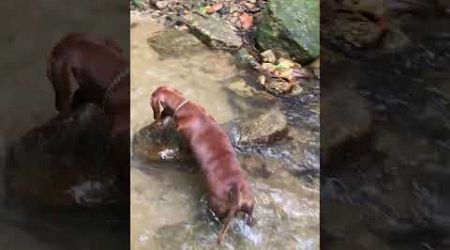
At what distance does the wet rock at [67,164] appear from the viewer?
121 centimetres

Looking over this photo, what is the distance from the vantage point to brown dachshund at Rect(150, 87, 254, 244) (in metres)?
1.17

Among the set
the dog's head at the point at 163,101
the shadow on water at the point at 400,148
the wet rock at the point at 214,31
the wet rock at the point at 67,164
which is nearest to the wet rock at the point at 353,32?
the shadow on water at the point at 400,148

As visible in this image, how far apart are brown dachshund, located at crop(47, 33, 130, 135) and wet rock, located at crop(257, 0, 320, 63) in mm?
205

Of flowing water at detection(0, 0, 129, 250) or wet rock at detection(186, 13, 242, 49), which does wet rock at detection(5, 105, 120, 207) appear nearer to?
flowing water at detection(0, 0, 129, 250)

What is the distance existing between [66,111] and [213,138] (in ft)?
0.73

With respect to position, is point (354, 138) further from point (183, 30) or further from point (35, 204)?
point (35, 204)

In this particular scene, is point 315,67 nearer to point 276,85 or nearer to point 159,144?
point 276,85

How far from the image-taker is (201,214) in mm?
1181

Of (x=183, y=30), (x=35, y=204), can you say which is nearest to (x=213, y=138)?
(x=183, y=30)

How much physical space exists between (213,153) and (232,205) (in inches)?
3.0

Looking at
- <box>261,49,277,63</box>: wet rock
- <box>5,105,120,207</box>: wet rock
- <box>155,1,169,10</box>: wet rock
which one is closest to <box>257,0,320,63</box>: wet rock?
<box>261,49,277,63</box>: wet rock

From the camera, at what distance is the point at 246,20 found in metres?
1.22

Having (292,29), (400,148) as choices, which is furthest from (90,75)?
(400,148)

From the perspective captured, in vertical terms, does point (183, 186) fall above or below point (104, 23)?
below
